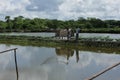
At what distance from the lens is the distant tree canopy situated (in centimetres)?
5739

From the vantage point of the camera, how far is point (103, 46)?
82.0 ft

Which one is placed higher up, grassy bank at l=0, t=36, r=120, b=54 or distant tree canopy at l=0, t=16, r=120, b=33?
distant tree canopy at l=0, t=16, r=120, b=33

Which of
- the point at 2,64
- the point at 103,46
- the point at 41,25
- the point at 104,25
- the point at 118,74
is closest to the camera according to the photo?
the point at 118,74

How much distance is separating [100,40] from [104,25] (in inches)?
1296

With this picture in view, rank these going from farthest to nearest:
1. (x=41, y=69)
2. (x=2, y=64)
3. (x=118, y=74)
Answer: (x=2, y=64) < (x=41, y=69) < (x=118, y=74)

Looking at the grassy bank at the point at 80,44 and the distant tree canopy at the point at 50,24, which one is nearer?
the grassy bank at the point at 80,44

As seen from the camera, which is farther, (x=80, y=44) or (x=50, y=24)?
(x=50, y=24)

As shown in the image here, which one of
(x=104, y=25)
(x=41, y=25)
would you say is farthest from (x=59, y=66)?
(x=41, y=25)

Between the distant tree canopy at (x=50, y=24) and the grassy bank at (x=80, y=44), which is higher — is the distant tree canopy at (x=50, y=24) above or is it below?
above

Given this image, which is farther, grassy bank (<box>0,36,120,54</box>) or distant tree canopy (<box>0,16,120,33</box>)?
distant tree canopy (<box>0,16,120,33</box>)

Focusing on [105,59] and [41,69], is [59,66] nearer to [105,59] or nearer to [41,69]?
[41,69]

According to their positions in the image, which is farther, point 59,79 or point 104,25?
point 104,25

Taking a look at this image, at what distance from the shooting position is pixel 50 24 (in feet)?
238

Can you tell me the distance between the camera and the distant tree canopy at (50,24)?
57394 mm
